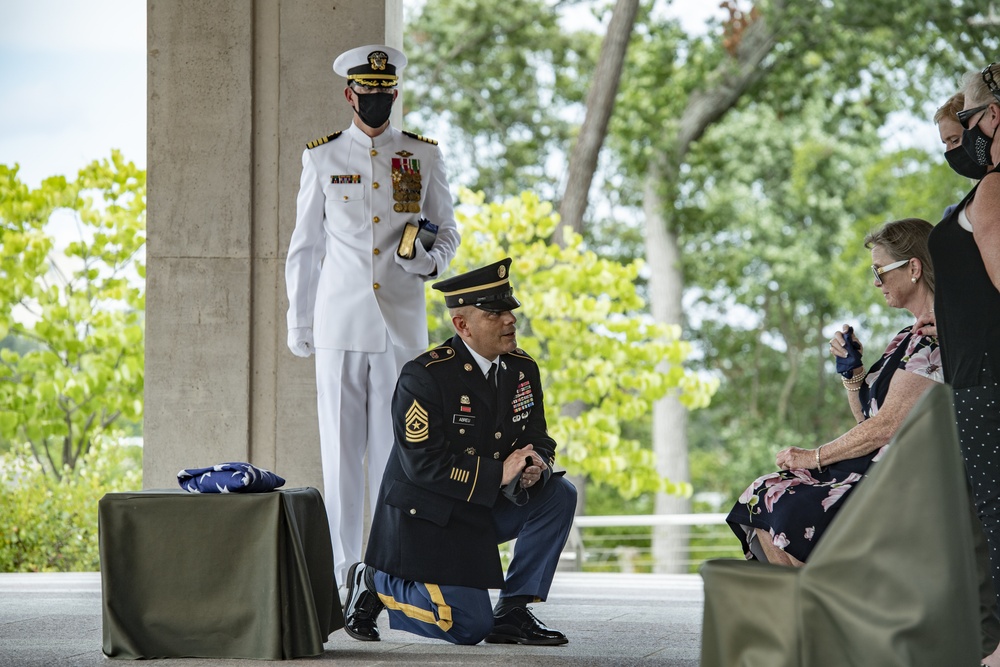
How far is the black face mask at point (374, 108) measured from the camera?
450 cm

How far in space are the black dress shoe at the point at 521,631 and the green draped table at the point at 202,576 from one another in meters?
0.61

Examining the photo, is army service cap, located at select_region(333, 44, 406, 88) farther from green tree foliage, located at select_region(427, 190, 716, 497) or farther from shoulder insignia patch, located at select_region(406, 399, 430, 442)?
green tree foliage, located at select_region(427, 190, 716, 497)

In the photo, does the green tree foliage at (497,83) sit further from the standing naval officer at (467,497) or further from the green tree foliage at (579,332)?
the standing naval officer at (467,497)

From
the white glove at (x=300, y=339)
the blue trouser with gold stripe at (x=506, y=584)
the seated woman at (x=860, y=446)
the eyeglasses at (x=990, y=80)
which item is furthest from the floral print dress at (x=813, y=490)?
the white glove at (x=300, y=339)

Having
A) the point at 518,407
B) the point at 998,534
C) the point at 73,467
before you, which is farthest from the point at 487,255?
the point at 998,534

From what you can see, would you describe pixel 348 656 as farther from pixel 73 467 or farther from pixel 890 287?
pixel 73 467

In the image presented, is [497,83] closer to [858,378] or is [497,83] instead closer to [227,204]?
[227,204]

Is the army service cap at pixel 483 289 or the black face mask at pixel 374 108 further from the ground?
the black face mask at pixel 374 108

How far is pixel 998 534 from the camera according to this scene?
278cm

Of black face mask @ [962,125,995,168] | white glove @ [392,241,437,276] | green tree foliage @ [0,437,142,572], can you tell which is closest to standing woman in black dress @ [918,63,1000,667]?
black face mask @ [962,125,995,168]

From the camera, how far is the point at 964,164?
302cm

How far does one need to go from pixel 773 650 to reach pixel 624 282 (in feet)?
23.4

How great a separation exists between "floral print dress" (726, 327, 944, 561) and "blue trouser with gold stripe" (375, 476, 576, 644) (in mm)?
630

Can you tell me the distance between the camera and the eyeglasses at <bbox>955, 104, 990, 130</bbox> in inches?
113
